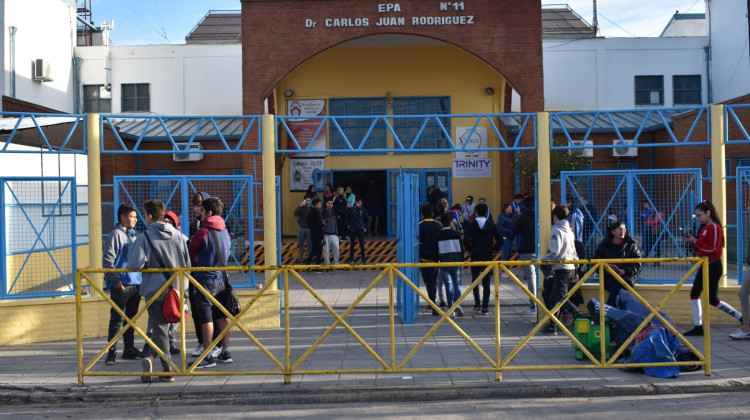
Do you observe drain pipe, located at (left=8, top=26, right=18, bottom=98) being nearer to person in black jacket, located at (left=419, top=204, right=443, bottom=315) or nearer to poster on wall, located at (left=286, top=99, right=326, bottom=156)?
poster on wall, located at (left=286, top=99, right=326, bottom=156)

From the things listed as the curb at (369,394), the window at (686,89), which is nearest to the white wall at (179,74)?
the window at (686,89)

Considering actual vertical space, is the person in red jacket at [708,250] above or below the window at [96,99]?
below

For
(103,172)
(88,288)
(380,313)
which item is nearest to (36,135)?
(103,172)

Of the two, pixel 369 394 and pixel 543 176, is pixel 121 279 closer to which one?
pixel 369 394

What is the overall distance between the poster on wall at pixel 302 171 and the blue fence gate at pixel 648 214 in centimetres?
1068

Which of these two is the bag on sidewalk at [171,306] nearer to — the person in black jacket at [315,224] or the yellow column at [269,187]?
the yellow column at [269,187]

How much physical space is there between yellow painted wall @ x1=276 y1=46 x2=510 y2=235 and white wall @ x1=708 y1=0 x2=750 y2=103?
891cm

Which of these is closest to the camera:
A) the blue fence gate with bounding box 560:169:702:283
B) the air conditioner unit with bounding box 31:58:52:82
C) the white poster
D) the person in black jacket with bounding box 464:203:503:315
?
the person in black jacket with bounding box 464:203:503:315

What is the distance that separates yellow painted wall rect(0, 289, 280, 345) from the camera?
9.20m

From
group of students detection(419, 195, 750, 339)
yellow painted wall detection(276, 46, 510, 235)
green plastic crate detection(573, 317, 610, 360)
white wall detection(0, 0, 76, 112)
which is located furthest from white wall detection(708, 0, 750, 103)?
white wall detection(0, 0, 76, 112)

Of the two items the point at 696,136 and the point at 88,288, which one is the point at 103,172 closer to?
the point at 88,288

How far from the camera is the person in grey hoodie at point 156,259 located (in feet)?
23.3

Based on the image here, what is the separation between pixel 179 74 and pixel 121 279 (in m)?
20.1

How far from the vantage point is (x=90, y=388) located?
6906 millimetres
